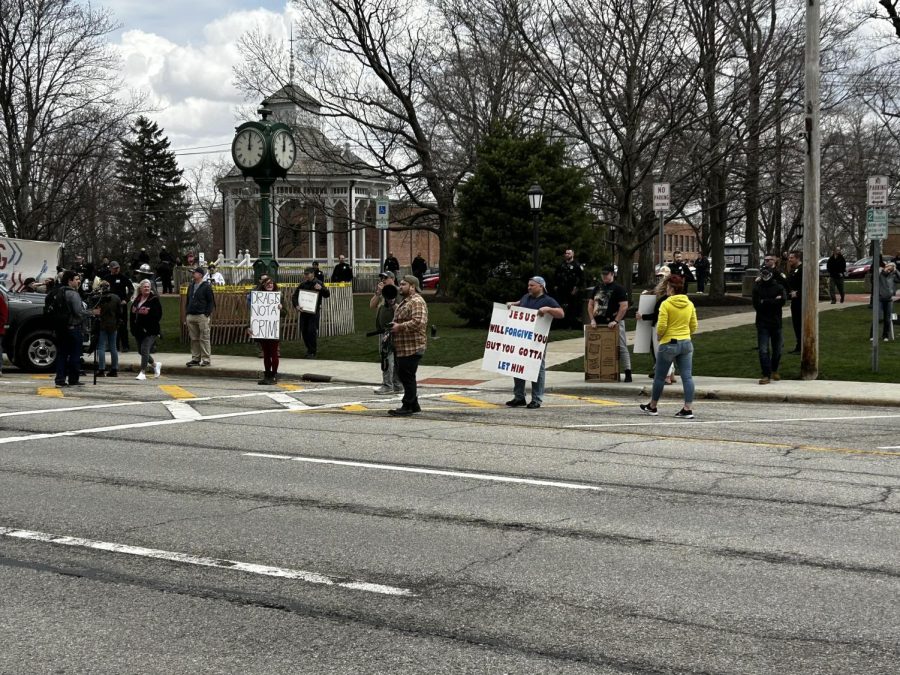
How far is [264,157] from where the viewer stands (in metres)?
22.1

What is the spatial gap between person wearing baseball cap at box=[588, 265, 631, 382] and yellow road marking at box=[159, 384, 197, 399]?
6.45m

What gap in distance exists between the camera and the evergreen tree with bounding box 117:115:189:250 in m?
75.5

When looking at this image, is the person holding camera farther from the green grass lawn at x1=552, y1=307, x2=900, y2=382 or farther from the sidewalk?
the green grass lawn at x1=552, y1=307, x2=900, y2=382

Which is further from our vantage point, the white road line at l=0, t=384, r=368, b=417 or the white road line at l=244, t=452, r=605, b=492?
the white road line at l=0, t=384, r=368, b=417

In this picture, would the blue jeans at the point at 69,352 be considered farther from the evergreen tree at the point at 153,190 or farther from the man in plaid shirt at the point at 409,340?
the evergreen tree at the point at 153,190

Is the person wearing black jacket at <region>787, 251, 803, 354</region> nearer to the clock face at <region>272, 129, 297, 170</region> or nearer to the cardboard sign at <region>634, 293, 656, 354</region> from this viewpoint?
the cardboard sign at <region>634, 293, 656, 354</region>

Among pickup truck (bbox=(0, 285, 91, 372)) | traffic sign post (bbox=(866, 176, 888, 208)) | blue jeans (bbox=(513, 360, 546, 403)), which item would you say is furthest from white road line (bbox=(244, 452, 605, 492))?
pickup truck (bbox=(0, 285, 91, 372))

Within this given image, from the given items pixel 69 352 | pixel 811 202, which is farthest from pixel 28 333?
pixel 811 202

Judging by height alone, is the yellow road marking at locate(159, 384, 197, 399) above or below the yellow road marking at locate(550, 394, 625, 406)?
above

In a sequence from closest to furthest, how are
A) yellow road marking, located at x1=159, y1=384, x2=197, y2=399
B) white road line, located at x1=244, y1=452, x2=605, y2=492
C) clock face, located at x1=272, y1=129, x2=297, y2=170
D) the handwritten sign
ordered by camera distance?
white road line, located at x1=244, y1=452, x2=605, y2=492 → yellow road marking, located at x1=159, y1=384, x2=197, y2=399 → the handwritten sign → clock face, located at x1=272, y1=129, x2=297, y2=170

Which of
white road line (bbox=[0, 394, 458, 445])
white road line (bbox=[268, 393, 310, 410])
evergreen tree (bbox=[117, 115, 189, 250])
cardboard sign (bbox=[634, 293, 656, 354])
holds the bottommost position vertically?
white road line (bbox=[0, 394, 458, 445])

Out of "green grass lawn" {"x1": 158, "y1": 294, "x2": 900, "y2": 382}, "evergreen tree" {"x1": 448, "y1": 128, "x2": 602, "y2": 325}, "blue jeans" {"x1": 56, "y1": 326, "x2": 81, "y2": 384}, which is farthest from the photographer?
"evergreen tree" {"x1": 448, "y1": 128, "x2": 602, "y2": 325}

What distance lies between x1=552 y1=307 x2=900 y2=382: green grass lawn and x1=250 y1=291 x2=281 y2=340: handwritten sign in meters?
5.17

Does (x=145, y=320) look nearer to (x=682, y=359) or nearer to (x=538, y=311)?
(x=538, y=311)
